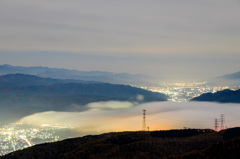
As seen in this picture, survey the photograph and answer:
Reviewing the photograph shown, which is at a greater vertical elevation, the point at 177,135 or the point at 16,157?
the point at 177,135

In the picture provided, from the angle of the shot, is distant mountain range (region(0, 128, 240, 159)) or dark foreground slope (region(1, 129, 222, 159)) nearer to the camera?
distant mountain range (region(0, 128, 240, 159))

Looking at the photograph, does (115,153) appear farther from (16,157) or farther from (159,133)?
(16,157)

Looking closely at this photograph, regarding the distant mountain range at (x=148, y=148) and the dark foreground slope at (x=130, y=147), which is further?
the dark foreground slope at (x=130, y=147)

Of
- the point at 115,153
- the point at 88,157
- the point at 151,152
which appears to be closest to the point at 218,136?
the point at 151,152

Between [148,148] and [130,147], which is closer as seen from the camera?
[148,148]

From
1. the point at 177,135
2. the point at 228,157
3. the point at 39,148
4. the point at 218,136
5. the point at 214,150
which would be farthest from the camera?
the point at 39,148

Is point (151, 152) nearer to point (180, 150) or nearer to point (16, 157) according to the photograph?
point (180, 150)

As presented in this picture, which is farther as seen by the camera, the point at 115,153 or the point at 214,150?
the point at 115,153

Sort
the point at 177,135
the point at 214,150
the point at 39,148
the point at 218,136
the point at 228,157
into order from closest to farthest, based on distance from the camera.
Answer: the point at 228,157 < the point at 214,150 < the point at 218,136 < the point at 177,135 < the point at 39,148
